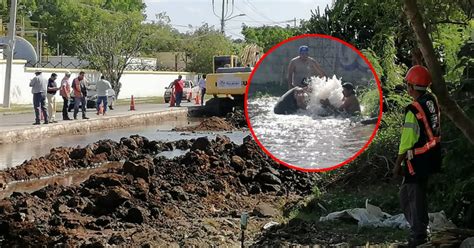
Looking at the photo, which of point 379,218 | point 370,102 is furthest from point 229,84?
point 370,102

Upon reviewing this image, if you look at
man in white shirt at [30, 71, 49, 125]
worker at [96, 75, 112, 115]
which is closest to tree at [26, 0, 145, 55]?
worker at [96, 75, 112, 115]

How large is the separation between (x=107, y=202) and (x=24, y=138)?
12681 mm

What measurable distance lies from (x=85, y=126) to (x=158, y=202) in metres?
16.4

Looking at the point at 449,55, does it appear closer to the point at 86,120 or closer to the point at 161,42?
the point at 86,120

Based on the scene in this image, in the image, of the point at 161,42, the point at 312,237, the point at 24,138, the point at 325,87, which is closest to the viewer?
the point at 325,87

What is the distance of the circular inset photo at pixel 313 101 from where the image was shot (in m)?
5.91

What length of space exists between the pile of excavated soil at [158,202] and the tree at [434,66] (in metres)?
3.43

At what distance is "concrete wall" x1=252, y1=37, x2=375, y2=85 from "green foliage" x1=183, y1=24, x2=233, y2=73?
69270mm

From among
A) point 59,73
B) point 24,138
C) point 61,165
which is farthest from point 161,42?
point 61,165

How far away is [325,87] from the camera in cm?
590

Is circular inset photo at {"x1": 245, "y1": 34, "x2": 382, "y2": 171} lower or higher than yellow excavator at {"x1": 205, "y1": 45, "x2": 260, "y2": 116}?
higher

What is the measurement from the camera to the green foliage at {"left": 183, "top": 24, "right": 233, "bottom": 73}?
7694 centimetres

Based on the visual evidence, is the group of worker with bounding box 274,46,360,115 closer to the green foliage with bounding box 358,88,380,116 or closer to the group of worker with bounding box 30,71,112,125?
the green foliage with bounding box 358,88,380,116

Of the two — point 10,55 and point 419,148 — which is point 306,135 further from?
point 10,55
